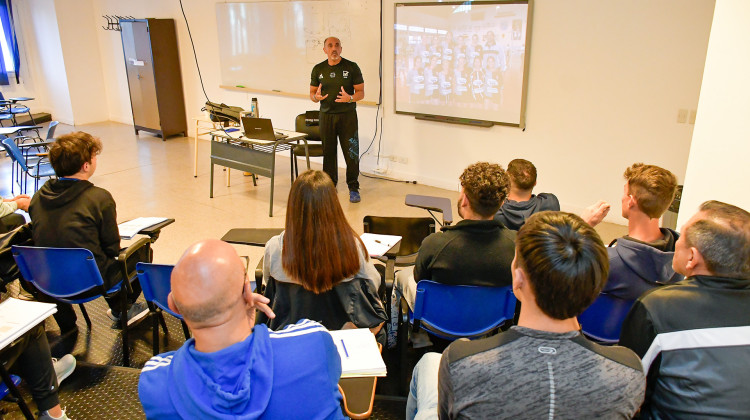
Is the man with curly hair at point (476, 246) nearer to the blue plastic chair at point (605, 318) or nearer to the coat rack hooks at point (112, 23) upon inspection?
the blue plastic chair at point (605, 318)

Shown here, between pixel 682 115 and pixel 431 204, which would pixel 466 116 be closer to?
pixel 682 115

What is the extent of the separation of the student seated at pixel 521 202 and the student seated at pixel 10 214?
2.82 meters

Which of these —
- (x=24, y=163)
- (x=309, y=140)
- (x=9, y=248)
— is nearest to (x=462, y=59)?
(x=309, y=140)

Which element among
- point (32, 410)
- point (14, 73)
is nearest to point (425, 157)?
point (32, 410)

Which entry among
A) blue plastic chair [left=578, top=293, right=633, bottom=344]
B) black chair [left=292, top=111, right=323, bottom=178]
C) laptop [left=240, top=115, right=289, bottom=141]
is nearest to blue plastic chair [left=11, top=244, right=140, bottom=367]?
blue plastic chair [left=578, top=293, right=633, bottom=344]

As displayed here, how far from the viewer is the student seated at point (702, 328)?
1.27m

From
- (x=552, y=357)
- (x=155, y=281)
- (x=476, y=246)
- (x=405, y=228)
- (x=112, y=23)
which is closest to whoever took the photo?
(x=552, y=357)

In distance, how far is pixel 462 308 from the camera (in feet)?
6.87

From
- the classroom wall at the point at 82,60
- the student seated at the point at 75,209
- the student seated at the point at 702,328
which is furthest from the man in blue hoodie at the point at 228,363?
the classroom wall at the point at 82,60

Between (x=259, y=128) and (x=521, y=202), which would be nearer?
(x=521, y=202)

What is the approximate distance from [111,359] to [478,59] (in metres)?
3.96

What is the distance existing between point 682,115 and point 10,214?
4.85 meters

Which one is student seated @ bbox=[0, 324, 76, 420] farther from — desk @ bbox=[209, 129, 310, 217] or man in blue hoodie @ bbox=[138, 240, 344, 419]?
desk @ bbox=[209, 129, 310, 217]

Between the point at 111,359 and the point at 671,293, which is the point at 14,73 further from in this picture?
the point at 671,293
